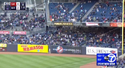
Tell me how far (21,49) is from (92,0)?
12.7 metres

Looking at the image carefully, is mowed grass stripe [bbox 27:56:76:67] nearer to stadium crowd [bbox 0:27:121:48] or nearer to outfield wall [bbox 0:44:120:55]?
outfield wall [bbox 0:44:120:55]

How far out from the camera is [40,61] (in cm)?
2905

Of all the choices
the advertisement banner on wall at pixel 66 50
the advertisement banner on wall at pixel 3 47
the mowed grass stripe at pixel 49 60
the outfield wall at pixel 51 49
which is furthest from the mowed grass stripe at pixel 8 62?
the advertisement banner on wall at pixel 66 50

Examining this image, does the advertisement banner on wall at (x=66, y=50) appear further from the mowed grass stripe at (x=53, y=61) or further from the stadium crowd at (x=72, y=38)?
the mowed grass stripe at (x=53, y=61)

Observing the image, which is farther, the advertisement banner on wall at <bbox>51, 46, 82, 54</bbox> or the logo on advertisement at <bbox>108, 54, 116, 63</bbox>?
the advertisement banner on wall at <bbox>51, 46, 82, 54</bbox>

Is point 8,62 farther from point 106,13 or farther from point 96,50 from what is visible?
point 106,13

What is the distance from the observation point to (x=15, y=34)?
40.3 m

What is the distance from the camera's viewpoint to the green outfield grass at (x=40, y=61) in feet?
87.0

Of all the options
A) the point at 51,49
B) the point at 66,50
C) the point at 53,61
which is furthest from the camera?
A: the point at 51,49

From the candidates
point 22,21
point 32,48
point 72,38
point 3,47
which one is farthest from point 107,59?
point 22,21

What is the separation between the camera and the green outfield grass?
87.0ft

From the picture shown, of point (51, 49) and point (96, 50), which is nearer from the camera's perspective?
point (96, 50)

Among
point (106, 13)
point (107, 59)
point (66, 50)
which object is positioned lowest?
point (66, 50)

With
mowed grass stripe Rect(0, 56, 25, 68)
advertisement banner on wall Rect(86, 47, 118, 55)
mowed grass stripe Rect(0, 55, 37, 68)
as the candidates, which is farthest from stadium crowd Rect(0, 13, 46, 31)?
mowed grass stripe Rect(0, 56, 25, 68)
